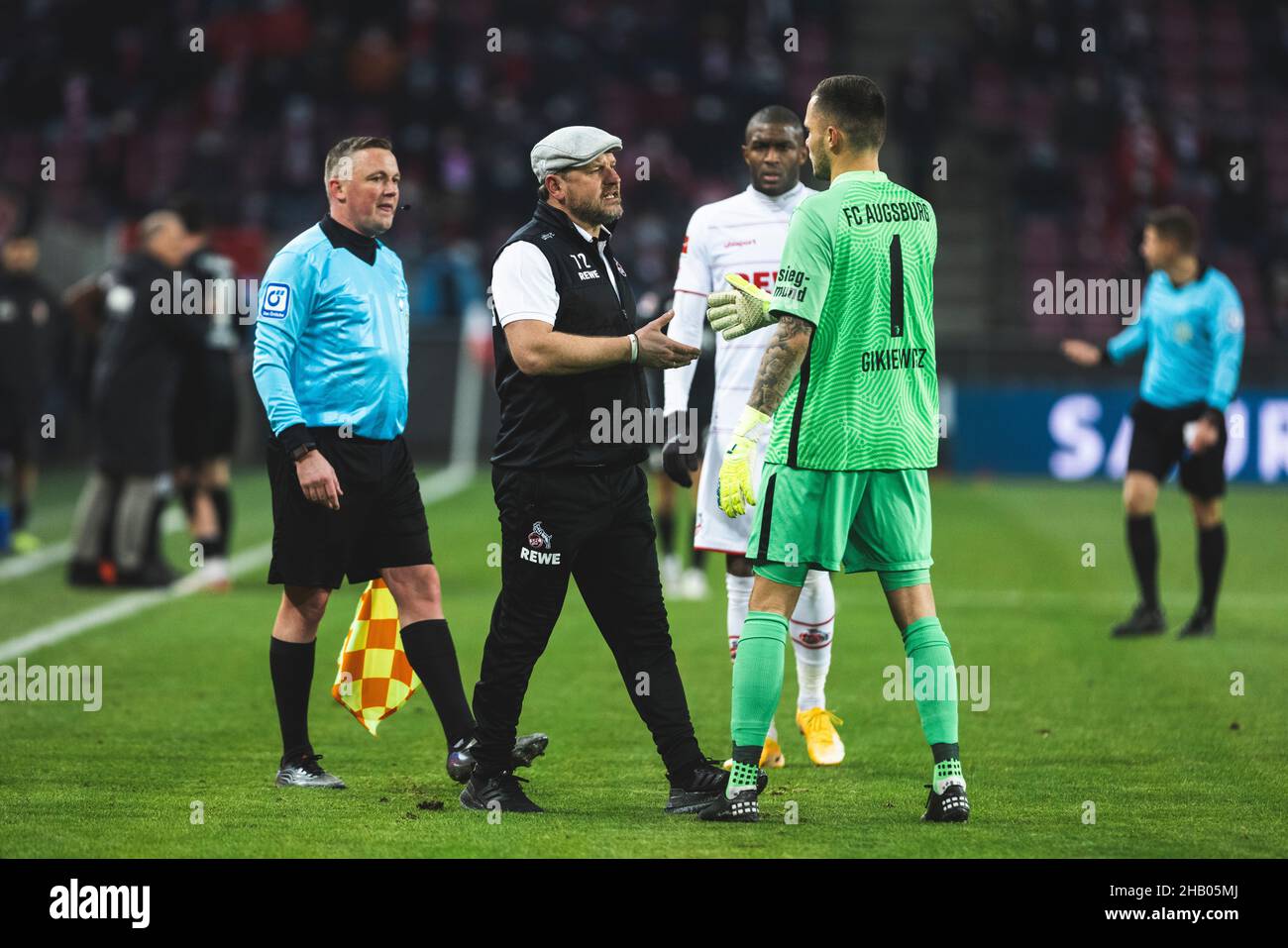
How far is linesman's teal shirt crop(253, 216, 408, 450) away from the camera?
6.37 metres

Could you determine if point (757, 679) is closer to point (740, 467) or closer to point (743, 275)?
point (740, 467)

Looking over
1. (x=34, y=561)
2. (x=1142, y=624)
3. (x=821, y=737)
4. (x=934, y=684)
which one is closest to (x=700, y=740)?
(x=821, y=737)

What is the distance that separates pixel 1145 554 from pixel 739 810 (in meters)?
5.66

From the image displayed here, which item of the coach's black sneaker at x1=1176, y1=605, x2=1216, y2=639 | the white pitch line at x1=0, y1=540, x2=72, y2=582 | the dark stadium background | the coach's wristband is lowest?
the coach's black sneaker at x1=1176, y1=605, x2=1216, y2=639

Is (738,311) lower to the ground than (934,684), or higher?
higher

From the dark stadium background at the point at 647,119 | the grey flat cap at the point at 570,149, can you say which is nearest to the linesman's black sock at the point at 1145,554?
the grey flat cap at the point at 570,149

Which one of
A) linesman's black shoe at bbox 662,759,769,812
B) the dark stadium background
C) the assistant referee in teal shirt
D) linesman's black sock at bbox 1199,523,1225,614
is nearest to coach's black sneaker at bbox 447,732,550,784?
the assistant referee in teal shirt

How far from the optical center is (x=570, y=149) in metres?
6.00

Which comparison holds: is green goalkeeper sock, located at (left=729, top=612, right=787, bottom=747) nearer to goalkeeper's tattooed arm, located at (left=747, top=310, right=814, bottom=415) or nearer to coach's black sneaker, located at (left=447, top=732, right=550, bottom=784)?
goalkeeper's tattooed arm, located at (left=747, top=310, right=814, bottom=415)

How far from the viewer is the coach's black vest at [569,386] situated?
6027 millimetres

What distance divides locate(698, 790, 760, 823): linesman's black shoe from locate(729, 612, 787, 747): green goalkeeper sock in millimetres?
157

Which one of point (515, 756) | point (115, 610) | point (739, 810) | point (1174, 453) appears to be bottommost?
point (739, 810)

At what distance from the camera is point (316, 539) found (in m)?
6.48
